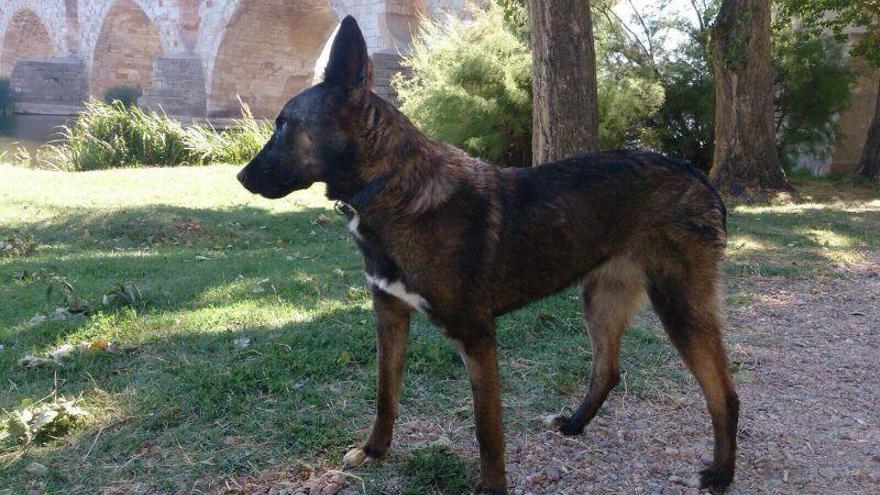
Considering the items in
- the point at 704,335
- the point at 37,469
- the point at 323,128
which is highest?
the point at 323,128

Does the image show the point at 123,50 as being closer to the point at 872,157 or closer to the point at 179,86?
the point at 179,86

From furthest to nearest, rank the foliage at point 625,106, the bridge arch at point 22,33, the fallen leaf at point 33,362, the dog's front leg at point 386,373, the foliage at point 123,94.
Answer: the bridge arch at point 22,33 < the foliage at point 123,94 < the foliage at point 625,106 < the fallen leaf at point 33,362 < the dog's front leg at point 386,373

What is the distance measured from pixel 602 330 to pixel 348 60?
1.89m

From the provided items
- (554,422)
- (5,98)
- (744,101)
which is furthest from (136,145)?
(5,98)

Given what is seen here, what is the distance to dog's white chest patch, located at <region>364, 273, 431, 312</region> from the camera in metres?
2.98

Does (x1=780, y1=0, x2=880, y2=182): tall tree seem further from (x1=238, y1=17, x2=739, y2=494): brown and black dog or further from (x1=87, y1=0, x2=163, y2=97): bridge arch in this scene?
(x1=87, y1=0, x2=163, y2=97): bridge arch

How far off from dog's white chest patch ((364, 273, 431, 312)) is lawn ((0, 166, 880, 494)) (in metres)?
0.82

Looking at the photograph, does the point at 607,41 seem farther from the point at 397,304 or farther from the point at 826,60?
the point at 397,304

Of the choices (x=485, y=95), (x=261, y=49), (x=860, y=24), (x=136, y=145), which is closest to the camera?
(x=860, y=24)

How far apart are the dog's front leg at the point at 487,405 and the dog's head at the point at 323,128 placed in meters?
0.89

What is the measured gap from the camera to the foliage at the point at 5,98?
1533 inches

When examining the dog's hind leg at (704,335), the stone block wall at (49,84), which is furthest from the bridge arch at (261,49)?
the dog's hind leg at (704,335)

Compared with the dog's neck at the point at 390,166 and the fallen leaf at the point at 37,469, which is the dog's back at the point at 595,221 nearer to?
the dog's neck at the point at 390,166

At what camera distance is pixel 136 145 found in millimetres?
16109
